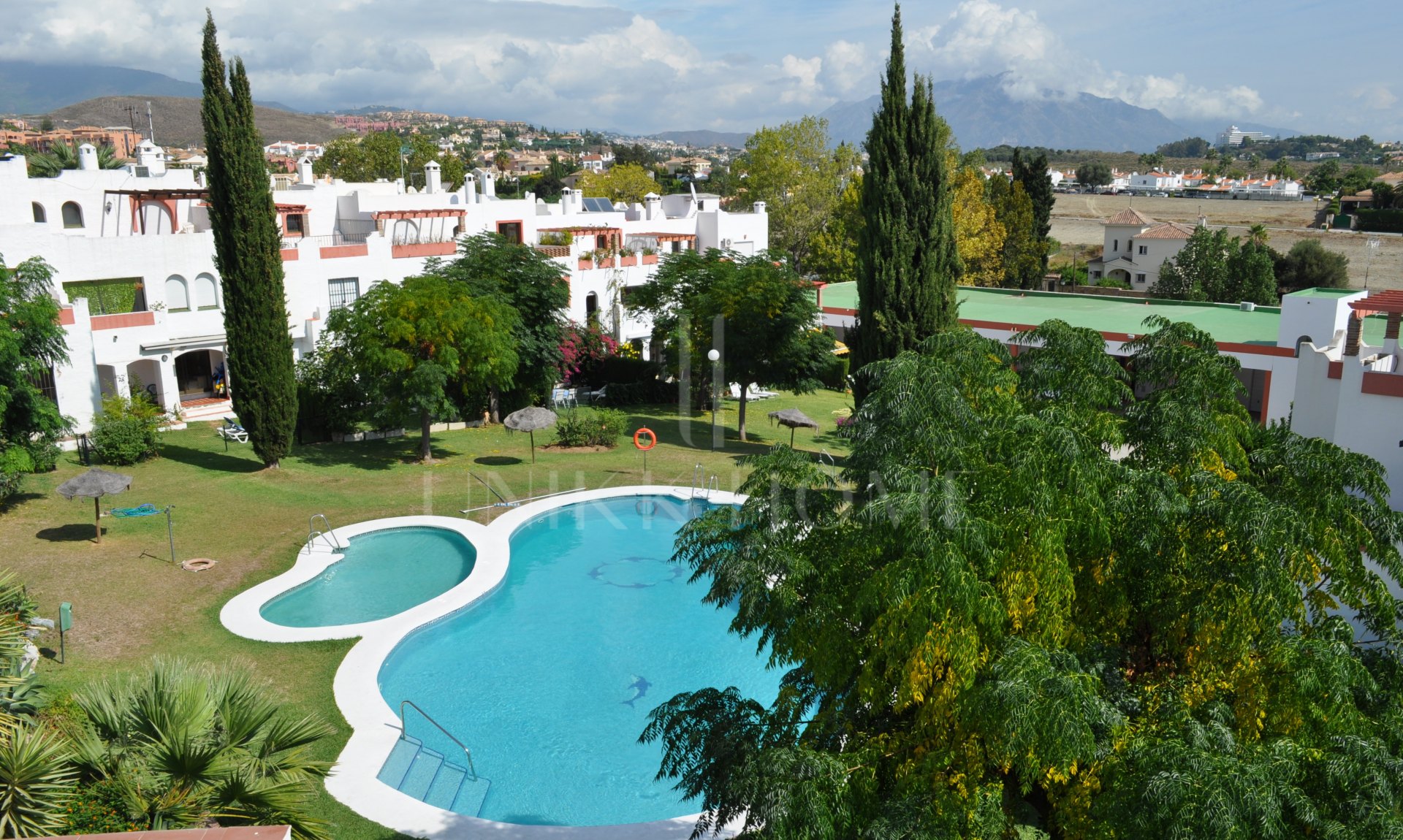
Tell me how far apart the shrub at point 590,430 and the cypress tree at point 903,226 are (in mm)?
7835

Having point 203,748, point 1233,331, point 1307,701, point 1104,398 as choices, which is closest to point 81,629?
point 203,748

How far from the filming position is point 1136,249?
228 feet

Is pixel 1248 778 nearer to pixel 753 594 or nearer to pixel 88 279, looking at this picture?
pixel 753 594

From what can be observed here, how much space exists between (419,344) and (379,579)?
811 cm

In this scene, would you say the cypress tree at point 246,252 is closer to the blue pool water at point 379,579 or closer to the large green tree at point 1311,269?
the blue pool water at point 379,579

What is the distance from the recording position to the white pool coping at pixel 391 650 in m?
12.0

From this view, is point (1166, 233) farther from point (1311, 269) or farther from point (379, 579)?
point (379, 579)

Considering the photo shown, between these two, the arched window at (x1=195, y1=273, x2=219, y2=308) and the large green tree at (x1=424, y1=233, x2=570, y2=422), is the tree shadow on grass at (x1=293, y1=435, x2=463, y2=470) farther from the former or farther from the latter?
the arched window at (x1=195, y1=273, x2=219, y2=308)

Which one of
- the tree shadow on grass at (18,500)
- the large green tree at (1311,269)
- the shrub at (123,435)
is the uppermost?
the large green tree at (1311,269)

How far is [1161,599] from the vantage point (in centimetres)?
786

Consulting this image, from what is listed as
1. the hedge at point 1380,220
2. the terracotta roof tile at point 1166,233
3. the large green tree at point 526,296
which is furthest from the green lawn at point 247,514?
the hedge at point 1380,220

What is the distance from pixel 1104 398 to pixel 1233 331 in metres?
27.7

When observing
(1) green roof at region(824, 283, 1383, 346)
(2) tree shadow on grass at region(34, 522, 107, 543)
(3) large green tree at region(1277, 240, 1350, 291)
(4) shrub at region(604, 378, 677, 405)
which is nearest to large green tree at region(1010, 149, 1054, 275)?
(3) large green tree at region(1277, 240, 1350, 291)

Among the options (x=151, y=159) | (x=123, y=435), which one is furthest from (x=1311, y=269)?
(x=151, y=159)
